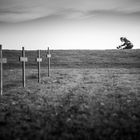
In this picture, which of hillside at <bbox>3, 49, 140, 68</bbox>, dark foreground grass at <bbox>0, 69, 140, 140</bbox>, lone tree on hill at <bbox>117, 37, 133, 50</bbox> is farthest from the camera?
lone tree on hill at <bbox>117, 37, 133, 50</bbox>

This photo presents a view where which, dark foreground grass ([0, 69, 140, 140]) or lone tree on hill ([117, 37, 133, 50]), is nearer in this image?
dark foreground grass ([0, 69, 140, 140])

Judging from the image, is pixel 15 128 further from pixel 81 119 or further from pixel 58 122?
pixel 81 119

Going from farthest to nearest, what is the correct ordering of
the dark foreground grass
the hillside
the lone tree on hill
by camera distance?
the lone tree on hill
the hillside
the dark foreground grass

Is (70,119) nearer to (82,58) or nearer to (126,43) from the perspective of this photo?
(82,58)

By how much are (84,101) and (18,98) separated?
2.60 metres

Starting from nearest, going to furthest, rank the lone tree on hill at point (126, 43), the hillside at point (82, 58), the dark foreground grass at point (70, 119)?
1. the dark foreground grass at point (70, 119)
2. the hillside at point (82, 58)
3. the lone tree on hill at point (126, 43)

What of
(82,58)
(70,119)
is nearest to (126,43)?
(82,58)

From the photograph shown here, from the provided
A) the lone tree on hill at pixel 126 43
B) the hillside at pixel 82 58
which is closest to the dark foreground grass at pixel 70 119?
the hillside at pixel 82 58

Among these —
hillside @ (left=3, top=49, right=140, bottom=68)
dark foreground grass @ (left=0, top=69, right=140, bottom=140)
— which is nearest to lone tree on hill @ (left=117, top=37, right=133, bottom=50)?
hillside @ (left=3, top=49, right=140, bottom=68)

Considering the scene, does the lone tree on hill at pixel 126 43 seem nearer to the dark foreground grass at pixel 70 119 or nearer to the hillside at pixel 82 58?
the hillside at pixel 82 58

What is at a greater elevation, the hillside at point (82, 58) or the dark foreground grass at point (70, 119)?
the hillside at point (82, 58)

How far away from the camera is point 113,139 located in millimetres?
3475

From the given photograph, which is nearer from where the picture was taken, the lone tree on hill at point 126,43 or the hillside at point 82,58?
the hillside at point 82,58

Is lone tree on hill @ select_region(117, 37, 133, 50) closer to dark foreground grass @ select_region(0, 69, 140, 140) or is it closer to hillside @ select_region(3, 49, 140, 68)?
hillside @ select_region(3, 49, 140, 68)
